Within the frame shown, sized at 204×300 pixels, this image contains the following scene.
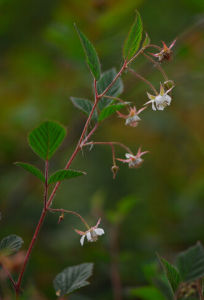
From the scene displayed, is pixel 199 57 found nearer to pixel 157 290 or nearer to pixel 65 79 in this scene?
pixel 65 79

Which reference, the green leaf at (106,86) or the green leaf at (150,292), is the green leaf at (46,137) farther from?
the green leaf at (150,292)

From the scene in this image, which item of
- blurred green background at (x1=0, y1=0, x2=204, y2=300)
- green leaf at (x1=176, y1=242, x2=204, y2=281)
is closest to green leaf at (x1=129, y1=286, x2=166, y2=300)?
green leaf at (x1=176, y1=242, x2=204, y2=281)

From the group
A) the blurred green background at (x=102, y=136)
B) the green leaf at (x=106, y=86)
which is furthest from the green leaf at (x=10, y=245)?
the blurred green background at (x=102, y=136)

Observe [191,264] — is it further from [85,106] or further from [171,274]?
[85,106]

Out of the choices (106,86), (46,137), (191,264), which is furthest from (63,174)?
(191,264)

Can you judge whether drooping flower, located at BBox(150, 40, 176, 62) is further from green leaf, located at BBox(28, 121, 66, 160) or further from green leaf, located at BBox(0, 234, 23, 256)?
green leaf, located at BBox(0, 234, 23, 256)

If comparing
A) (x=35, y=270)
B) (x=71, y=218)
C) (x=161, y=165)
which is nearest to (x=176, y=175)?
(x=161, y=165)
